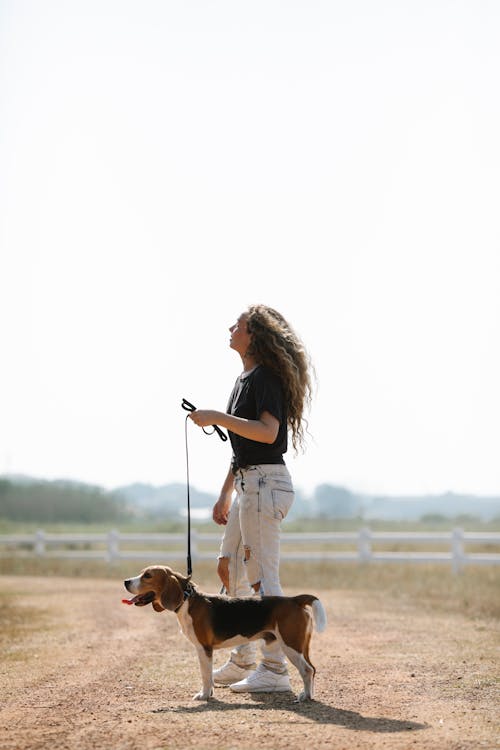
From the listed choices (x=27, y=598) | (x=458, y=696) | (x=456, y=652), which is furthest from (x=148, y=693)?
(x=27, y=598)

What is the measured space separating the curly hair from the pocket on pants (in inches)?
16.4

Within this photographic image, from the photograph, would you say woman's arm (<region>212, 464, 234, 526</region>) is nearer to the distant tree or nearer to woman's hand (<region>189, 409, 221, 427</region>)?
woman's hand (<region>189, 409, 221, 427</region>)

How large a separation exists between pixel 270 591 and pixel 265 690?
2.07ft

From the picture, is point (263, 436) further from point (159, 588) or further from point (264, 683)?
point (264, 683)

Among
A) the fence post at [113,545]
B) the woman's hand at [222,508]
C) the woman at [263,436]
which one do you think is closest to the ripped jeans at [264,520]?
the woman at [263,436]

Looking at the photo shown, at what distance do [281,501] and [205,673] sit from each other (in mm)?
1080

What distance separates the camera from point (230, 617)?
6.36m

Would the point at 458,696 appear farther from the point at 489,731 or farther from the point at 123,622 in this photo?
the point at 123,622

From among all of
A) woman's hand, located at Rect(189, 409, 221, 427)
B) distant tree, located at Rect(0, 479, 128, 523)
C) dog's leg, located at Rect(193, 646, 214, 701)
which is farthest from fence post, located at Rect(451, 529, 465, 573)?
distant tree, located at Rect(0, 479, 128, 523)

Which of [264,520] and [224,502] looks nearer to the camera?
[264,520]

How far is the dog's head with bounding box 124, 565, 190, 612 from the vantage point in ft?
21.1

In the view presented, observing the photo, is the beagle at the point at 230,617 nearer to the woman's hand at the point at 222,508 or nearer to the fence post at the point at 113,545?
the woman's hand at the point at 222,508

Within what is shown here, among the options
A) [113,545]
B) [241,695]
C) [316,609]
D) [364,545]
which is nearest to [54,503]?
[113,545]

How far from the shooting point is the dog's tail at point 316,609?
6.19m
